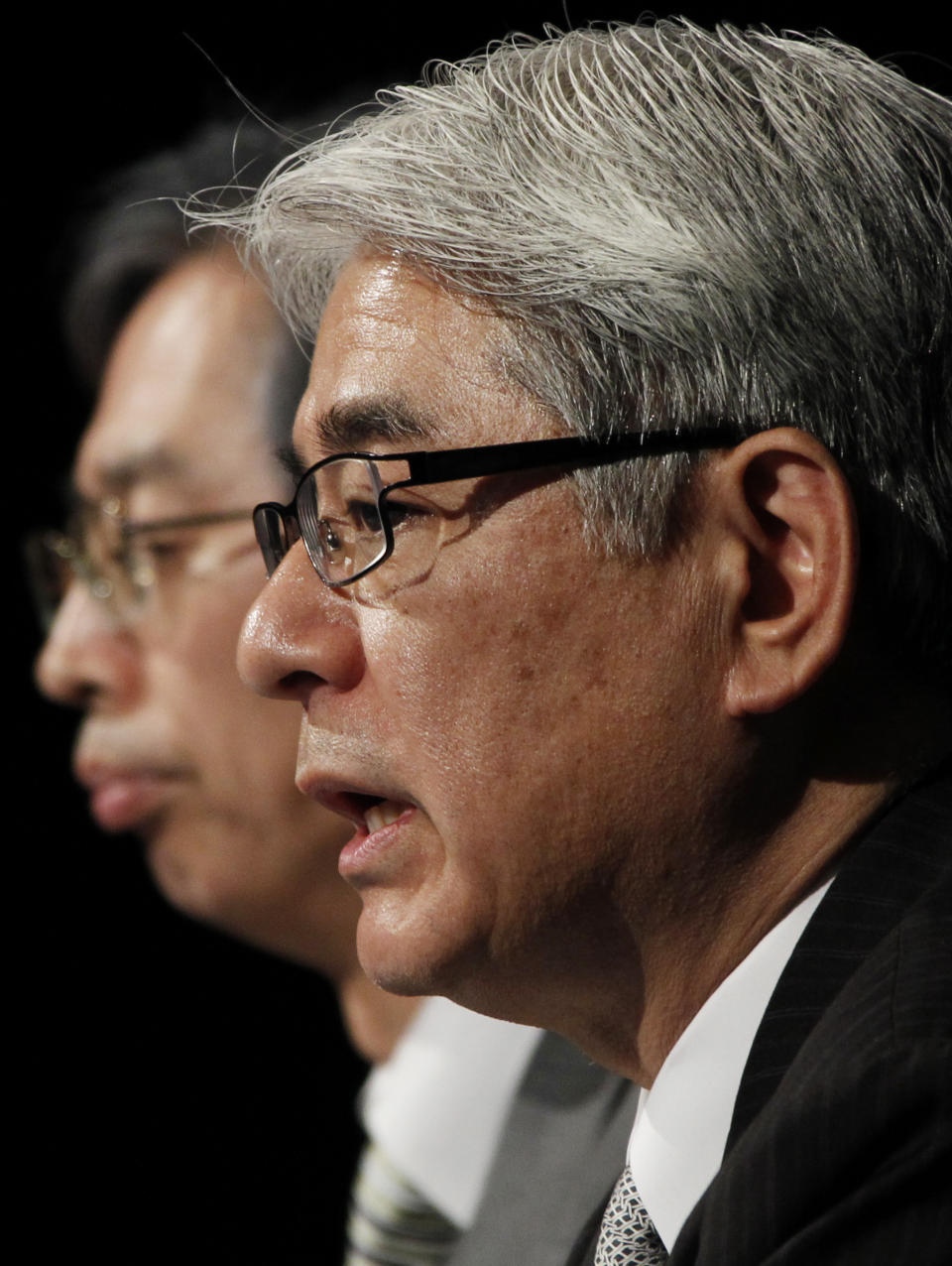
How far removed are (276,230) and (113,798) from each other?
126cm

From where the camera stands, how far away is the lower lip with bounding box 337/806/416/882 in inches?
47.2

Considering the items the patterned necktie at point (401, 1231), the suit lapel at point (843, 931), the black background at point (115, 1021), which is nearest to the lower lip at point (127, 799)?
the black background at point (115, 1021)

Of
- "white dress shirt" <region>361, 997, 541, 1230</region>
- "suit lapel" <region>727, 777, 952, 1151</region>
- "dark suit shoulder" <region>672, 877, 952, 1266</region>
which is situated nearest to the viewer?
"dark suit shoulder" <region>672, 877, 952, 1266</region>

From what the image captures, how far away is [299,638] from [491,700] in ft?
0.64

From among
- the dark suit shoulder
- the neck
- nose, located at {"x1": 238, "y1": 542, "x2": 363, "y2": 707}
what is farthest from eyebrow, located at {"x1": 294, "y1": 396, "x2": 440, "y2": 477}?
the neck

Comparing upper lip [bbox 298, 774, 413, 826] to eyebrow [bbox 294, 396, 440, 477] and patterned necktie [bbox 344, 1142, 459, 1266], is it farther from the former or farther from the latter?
patterned necktie [bbox 344, 1142, 459, 1266]

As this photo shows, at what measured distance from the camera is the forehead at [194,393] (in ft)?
7.09

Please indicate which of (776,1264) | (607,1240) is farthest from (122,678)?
(776,1264)

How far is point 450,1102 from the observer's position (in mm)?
2021

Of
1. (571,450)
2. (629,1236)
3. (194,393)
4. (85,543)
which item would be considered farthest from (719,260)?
(85,543)

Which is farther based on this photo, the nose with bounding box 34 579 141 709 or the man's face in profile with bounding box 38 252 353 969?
the nose with bounding box 34 579 141 709

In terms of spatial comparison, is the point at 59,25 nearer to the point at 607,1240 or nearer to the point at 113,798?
the point at 113,798

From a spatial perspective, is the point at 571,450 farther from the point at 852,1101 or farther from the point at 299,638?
the point at 852,1101

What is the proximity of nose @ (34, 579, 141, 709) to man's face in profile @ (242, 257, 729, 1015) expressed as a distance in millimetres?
1160
